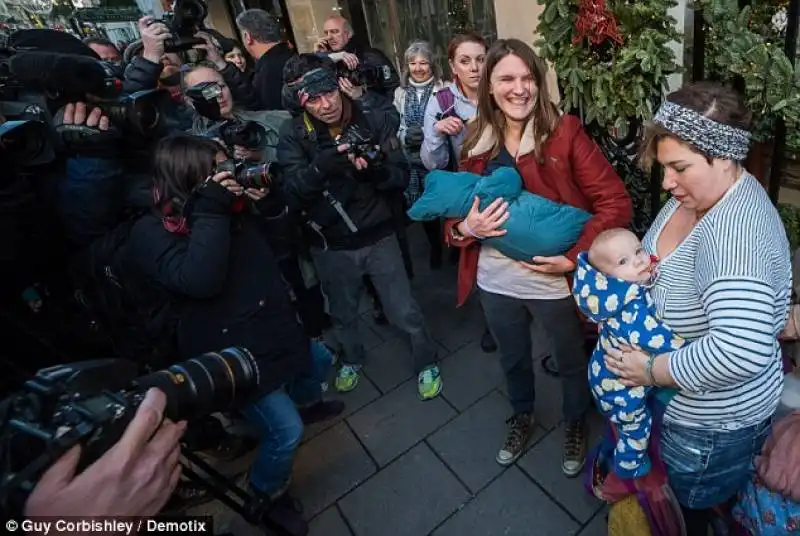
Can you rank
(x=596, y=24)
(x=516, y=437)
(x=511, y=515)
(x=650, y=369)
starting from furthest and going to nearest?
(x=516, y=437)
(x=511, y=515)
(x=596, y=24)
(x=650, y=369)

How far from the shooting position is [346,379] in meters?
3.23

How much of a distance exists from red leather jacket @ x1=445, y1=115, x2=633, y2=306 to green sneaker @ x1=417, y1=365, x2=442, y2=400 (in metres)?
1.37

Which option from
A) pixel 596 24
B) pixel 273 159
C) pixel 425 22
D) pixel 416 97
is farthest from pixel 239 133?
pixel 425 22

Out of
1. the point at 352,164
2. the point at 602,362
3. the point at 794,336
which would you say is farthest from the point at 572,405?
the point at 352,164

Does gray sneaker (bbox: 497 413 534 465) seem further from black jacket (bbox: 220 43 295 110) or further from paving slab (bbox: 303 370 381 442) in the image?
black jacket (bbox: 220 43 295 110)

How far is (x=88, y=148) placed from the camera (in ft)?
8.05

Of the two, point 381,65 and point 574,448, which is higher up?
point 381,65

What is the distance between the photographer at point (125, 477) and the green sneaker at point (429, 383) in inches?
71.2

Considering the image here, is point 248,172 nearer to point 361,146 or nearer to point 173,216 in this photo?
point 173,216

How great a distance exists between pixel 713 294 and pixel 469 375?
2007 mm

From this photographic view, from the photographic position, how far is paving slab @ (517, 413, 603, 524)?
2.21 metres

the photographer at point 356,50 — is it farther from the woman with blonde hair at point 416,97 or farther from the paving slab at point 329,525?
the paving slab at point 329,525

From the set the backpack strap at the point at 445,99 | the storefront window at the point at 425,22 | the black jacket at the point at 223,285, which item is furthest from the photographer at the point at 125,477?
the storefront window at the point at 425,22

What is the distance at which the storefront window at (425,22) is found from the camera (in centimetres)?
579
